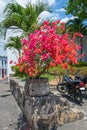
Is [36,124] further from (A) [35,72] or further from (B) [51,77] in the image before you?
(B) [51,77]

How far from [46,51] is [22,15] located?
10370 millimetres

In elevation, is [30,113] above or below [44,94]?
below

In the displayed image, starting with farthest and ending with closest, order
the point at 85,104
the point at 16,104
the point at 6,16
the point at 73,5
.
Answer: the point at 73,5, the point at 6,16, the point at 16,104, the point at 85,104

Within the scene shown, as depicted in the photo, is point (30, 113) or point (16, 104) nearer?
point (30, 113)

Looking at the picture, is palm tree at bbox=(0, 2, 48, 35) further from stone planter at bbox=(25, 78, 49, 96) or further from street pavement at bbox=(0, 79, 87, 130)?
stone planter at bbox=(25, 78, 49, 96)

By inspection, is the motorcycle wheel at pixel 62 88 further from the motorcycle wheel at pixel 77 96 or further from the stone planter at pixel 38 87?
the stone planter at pixel 38 87

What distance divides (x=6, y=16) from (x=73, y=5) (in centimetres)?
1164

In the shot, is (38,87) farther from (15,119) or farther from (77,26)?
(77,26)

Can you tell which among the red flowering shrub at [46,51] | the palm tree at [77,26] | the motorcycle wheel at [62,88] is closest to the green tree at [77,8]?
the palm tree at [77,26]

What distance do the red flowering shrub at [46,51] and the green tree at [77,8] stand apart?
1958 cm

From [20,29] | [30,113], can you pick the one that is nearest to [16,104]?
[30,113]

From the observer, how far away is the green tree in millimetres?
26188

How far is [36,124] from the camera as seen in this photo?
6.78m

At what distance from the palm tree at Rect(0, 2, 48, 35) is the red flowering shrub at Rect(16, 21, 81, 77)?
9.46 metres
